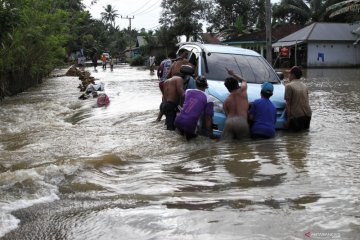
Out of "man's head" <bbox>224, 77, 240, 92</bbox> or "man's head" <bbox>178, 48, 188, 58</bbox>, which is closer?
"man's head" <bbox>224, 77, 240, 92</bbox>

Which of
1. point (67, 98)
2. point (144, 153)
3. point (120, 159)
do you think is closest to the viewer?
point (120, 159)

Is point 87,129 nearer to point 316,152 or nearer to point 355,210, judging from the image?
point 316,152

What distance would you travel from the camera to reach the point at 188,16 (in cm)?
5109

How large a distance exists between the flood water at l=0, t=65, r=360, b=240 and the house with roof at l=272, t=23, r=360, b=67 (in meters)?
30.3

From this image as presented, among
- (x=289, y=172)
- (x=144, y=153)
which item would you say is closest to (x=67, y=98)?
(x=144, y=153)

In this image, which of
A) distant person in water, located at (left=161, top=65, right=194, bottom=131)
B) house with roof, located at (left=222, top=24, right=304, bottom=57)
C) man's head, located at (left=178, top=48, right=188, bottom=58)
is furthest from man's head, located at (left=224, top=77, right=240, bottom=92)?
house with roof, located at (left=222, top=24, right=304, bottom=57)

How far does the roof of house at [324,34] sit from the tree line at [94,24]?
4.12 ft

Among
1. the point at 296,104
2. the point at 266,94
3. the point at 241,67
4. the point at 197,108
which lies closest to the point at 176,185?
the point at 197,108

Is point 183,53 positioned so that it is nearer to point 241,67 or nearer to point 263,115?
point 241,67

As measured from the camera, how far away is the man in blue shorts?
746 cm

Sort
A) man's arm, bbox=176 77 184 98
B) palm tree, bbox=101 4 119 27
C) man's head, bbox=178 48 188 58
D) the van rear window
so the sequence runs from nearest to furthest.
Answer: man's arm, bbox=176 77 184 98, the van rear window, man's head, bbox=178 48 188 58, palm tree, bbox=101 4 119 27

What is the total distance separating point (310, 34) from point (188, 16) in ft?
56.1

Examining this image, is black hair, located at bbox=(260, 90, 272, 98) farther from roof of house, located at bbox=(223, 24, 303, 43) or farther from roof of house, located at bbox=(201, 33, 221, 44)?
Answer: roof of house, located at bbox=(201, 33, 221, 44)

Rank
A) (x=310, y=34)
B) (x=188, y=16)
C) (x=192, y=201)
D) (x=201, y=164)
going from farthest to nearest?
(x=188, y=16) → (x=310, y=34) → (x=201, y=164) → (x=192, y=201)
